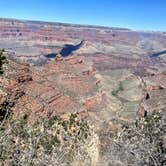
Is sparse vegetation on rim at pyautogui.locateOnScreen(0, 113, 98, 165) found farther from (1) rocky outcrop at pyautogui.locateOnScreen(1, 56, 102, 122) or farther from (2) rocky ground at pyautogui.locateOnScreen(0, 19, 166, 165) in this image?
(1) rocky outcrop at pyautogui.locateOnScreen(1, 56, 102, 122)

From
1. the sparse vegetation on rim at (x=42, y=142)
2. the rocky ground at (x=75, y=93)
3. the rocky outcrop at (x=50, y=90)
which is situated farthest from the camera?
the rocky ground at (x=75, y=93)

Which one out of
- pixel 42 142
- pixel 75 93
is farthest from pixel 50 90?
pixel 42 142

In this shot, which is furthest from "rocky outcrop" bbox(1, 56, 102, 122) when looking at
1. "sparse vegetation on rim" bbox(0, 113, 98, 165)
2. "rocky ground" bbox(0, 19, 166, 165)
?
"sparse vegetation on rim" bbox(0, 113, 98, 165)

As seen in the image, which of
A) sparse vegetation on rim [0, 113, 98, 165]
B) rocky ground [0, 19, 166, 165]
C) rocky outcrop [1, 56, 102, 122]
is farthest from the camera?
rocky ground [0, 19, 166, 165]

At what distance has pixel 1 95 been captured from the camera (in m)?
38.4

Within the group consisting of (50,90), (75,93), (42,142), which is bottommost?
(42,142)

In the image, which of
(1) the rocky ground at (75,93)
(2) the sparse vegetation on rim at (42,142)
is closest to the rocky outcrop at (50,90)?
(1) the rocky ground at (75,93)

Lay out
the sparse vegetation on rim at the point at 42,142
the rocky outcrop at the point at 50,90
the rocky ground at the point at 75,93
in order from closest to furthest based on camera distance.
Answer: the sparse vegetation on rim at the point at 42,142 < the rocky outcrop at the point at 50,90 < the rocky ground at the point at 75,93

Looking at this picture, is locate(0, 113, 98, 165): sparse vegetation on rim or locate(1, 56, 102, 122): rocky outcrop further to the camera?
locate(1, 56, 102, 122): rocky outcrop

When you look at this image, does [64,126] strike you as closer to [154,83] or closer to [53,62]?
[53,62]

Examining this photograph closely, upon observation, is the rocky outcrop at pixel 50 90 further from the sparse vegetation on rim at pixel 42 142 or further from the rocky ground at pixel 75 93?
the sparse vegetation on rim at pixel 42 142

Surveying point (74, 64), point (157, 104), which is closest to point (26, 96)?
point (157, 104)

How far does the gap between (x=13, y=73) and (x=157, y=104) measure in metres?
46.6

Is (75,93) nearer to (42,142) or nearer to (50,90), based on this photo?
(50,90)
